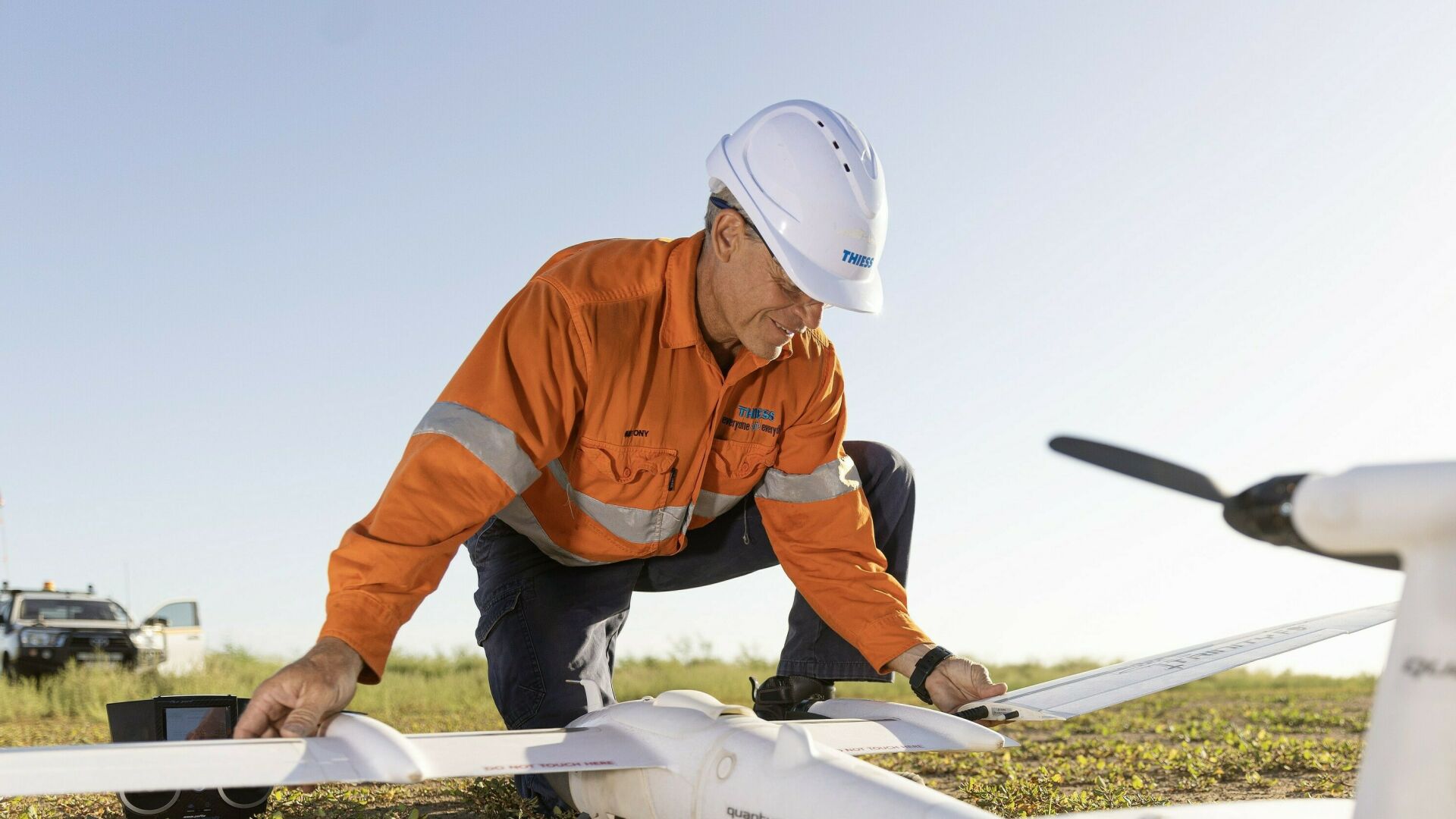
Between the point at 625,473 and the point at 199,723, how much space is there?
5.09 feet

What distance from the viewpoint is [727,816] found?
8.24 feet

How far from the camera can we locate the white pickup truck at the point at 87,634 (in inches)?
553

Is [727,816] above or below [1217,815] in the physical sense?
below

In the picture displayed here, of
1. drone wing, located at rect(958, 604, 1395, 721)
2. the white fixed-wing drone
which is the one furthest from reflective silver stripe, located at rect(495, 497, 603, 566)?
drone wing, located at rect(958, 604, 1395, 721)

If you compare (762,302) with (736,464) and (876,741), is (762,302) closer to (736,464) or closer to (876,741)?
(736,464)

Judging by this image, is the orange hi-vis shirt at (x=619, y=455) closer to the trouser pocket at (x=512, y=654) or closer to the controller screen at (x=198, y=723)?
the trouser pocket at (x=512, y=654)

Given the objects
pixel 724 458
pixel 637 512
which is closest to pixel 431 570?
pixel 637 512

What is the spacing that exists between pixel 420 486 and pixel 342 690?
0.59 meters

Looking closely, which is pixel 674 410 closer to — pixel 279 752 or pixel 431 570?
pixel 431 570

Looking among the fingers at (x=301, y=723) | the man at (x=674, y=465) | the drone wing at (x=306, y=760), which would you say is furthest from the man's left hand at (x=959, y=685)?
the fingers at (x=301, y=723)

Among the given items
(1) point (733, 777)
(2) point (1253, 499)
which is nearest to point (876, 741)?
(1) point (733, 777)

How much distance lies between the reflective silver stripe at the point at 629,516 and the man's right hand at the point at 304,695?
1211 millimetres

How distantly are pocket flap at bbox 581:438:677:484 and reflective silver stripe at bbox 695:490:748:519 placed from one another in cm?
44

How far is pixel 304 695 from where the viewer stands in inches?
107
